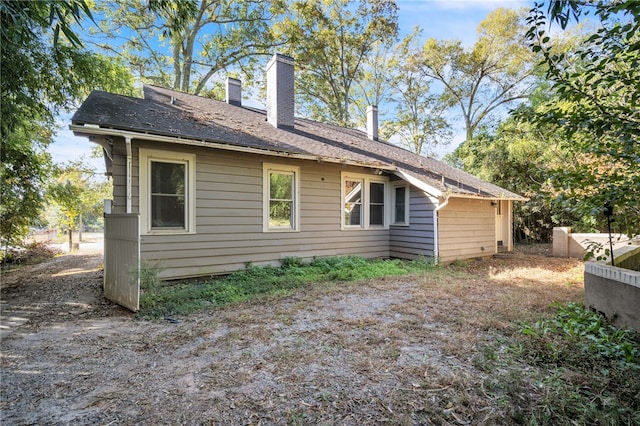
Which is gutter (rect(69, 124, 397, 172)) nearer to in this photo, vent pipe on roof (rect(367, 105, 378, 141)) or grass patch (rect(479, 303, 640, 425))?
vent pipe on roof (rect(367, 105, 378, 141))

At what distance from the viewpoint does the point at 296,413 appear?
2.04 meters

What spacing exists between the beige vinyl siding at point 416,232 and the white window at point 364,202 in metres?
0.59

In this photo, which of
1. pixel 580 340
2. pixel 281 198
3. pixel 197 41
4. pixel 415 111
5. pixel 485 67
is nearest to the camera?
pixel 580 340

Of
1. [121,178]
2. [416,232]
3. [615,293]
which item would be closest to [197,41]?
[121,178]

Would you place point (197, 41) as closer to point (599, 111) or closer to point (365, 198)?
point (365, 198)

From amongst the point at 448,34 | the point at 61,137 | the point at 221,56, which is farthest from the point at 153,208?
the point at 448,34

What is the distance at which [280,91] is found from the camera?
29.0ft

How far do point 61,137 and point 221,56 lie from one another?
8.34m

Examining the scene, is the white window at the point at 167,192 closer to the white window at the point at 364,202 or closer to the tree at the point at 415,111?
the white window at the point at 364,202

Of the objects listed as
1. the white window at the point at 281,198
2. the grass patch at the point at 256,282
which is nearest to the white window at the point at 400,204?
the grass patch at the point at 256,282

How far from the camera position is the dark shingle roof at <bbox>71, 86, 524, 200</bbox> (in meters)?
5.51

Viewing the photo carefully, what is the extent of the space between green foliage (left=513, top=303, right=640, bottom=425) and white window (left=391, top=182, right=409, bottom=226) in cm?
537

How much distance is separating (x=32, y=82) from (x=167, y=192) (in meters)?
2.78

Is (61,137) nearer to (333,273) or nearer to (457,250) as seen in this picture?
(333,273)
